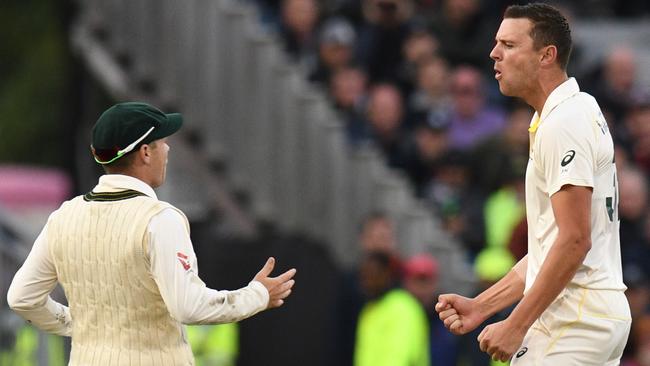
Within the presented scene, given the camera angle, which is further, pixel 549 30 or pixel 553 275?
pixel 549 30

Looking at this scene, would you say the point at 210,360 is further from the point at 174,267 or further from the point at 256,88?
the point at 174,267

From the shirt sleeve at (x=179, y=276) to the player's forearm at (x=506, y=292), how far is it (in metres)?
1.08

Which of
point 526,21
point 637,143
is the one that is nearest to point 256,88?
point 637,143

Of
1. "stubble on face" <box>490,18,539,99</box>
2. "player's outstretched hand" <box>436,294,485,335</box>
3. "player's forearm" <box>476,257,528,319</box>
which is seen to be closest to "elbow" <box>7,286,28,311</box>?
"player's outstretched hand" <box>436,294,485,335</box>

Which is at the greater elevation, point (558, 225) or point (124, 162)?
point (124, 162)

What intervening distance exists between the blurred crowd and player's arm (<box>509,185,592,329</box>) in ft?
11.9

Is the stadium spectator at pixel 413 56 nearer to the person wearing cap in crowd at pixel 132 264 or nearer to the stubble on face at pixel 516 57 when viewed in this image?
the stubble on face at pixel 516 57

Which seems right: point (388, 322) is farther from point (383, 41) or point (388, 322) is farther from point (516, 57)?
point (516, 57)

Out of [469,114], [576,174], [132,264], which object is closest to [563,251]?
[576,174]

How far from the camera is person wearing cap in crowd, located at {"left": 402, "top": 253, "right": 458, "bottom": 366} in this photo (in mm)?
11094

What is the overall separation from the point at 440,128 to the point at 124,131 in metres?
6.97

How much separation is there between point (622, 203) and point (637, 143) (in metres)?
1.21

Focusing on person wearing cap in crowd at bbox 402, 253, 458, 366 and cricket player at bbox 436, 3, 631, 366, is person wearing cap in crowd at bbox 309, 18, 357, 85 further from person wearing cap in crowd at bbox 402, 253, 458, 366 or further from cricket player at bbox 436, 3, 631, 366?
cricket player at bbox 436, 3, 631, 366

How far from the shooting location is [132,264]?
6.19 meters
